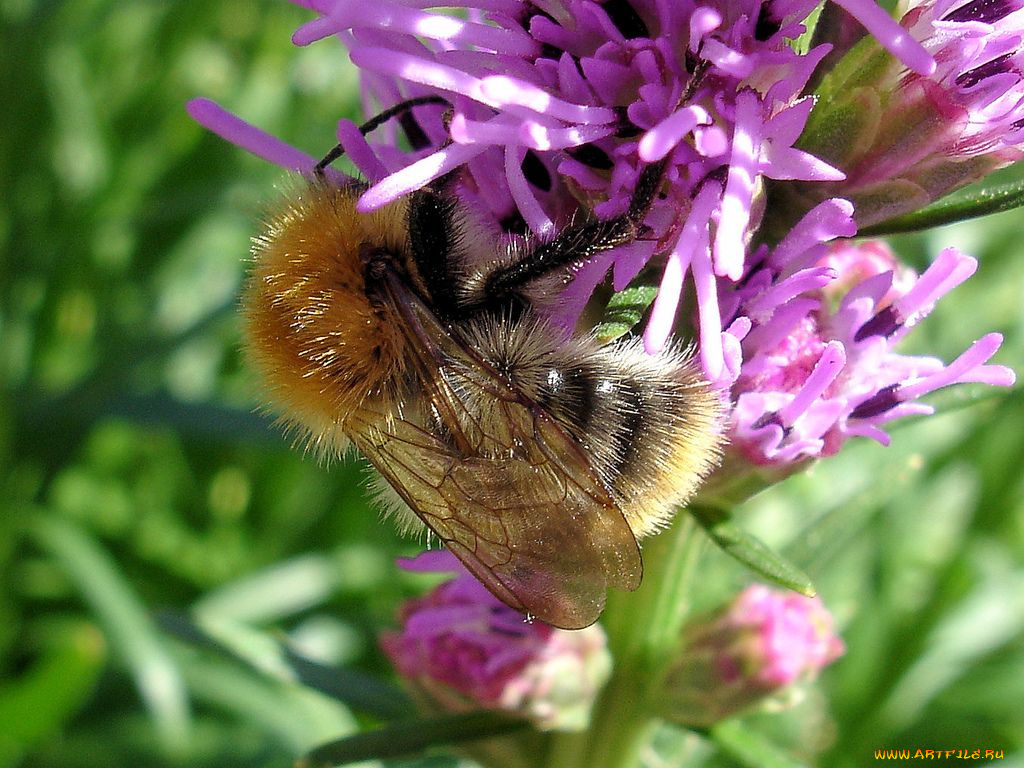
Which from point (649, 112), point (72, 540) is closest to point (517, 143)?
point (649, 112)

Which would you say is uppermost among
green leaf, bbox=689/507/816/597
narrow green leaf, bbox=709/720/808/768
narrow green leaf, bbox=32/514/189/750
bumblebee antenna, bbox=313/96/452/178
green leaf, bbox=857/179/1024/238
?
bumblebee antenna, bbox=313/96/452/178

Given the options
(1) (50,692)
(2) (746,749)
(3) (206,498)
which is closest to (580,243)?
(2) (746,749)

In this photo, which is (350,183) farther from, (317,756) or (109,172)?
(109,172)

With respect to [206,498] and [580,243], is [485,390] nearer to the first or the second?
[580,243]

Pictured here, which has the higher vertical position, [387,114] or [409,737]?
[387,114]

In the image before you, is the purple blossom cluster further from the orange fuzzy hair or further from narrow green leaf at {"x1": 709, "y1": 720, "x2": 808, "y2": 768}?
narrow green leaf at {"x1": 709, "y1": 720, "x2": 808, "y2": 768}

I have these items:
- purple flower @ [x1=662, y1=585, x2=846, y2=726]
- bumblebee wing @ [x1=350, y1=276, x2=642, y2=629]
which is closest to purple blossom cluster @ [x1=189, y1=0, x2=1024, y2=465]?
bumblebee wing @ [x1=350, y1=276, x2=642, y2=629]
